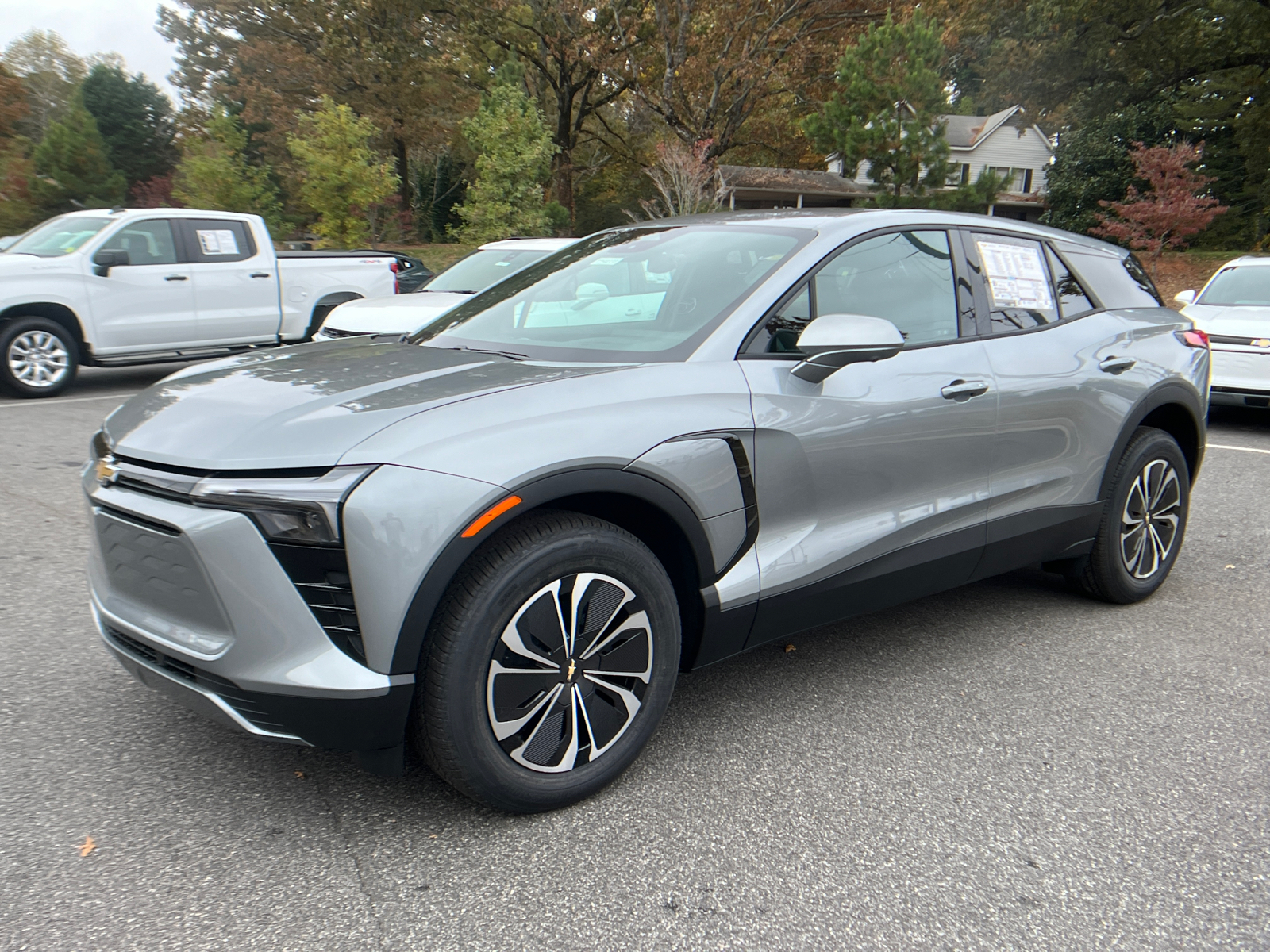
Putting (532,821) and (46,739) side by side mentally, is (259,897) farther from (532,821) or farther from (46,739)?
(46,739)

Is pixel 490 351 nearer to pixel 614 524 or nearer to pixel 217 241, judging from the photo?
pixel 614 524

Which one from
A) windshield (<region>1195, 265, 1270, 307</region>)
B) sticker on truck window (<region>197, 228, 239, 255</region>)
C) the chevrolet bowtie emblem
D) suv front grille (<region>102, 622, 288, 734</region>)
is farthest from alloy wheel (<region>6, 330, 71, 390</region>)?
windshield (<region>1195, 265, 1270, 307</region>)

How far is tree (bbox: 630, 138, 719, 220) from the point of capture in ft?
91.7

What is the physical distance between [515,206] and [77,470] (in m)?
22.8

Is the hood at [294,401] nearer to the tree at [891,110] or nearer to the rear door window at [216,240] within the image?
the rear door window at [216,240]

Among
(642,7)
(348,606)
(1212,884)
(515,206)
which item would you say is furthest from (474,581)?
(642,7)

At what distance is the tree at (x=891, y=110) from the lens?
27.6 m

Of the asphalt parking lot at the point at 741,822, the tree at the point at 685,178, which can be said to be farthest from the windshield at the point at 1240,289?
the tree at the point at 685,178

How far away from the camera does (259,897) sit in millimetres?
2273

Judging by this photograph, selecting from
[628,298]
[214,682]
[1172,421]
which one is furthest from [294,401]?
[1172,421]

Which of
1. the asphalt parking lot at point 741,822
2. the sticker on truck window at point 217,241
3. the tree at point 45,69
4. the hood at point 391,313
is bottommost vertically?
the asphalt parking lot at point 741,822

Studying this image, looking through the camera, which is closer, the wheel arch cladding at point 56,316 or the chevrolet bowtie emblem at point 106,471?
the chevrolet bowtie emblem at point 106,471

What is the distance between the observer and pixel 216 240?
11.0m

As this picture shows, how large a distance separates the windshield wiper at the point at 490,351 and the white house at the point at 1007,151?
54.8 m
